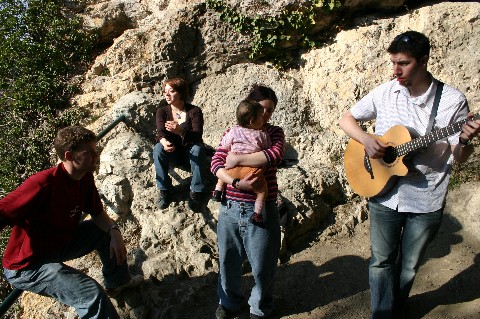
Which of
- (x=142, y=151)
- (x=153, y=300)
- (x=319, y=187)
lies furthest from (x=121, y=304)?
(x=319, y=187)

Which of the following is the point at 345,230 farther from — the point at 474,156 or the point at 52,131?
the point at 52,131

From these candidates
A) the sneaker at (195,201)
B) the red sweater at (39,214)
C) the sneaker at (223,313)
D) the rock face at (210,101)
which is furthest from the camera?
the sneaker at (195,201)

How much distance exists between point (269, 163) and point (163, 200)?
1920mm

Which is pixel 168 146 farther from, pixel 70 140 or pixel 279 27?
pixel 279 27

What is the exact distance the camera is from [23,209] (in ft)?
10.5

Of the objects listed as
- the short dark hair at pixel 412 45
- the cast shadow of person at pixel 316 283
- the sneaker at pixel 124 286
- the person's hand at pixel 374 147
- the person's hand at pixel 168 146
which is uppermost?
the short dark hair at pixel 412 45

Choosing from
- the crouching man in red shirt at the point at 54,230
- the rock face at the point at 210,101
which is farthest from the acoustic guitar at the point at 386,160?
the crouching man in red shirt at the point at 54,230

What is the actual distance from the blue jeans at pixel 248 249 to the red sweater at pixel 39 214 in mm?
1160

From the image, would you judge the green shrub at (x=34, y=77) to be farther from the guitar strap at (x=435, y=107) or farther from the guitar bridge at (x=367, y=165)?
the guitar strap at (x=435, y=107)

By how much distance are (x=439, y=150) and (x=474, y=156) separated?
273cm

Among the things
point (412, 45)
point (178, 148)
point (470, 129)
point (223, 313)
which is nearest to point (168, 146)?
point (178, 148)

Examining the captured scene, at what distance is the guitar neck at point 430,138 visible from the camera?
295 centimetres

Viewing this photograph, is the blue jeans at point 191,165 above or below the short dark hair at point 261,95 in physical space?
below

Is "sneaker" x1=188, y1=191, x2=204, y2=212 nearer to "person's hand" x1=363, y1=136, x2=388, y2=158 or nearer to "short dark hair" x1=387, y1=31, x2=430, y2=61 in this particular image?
"person's hand" x1=363, y1=136, x2=388, y2=158
